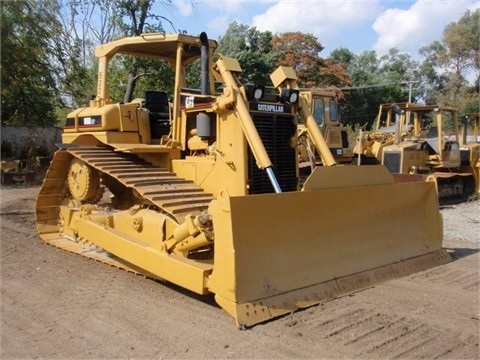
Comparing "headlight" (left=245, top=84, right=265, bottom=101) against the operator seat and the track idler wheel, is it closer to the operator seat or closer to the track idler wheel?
the operator seat

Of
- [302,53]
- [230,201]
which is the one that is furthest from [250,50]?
[230,201]

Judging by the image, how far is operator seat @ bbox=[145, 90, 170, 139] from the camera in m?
7.25

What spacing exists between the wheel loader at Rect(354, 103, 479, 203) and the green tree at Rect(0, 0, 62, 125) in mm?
11283

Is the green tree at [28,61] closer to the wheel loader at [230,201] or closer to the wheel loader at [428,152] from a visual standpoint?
the wheel loader at [230,201]

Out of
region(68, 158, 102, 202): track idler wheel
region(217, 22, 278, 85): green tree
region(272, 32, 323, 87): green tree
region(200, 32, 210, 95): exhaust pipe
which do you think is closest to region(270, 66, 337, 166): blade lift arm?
region(200, 32, 210, 95): exhaust pipe

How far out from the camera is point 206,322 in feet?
14.3

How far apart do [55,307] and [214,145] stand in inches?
95.9

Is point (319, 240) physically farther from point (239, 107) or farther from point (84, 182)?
point (84, 182)

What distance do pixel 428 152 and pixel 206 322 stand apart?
12.0 m

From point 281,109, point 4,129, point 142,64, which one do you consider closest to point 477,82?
point 142,64

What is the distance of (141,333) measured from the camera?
410cm

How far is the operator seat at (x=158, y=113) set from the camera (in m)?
7.25

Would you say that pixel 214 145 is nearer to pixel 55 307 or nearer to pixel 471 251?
pixel 55 307

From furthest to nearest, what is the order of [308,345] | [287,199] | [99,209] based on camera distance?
[99,209] < [287,199] < [308,345]
